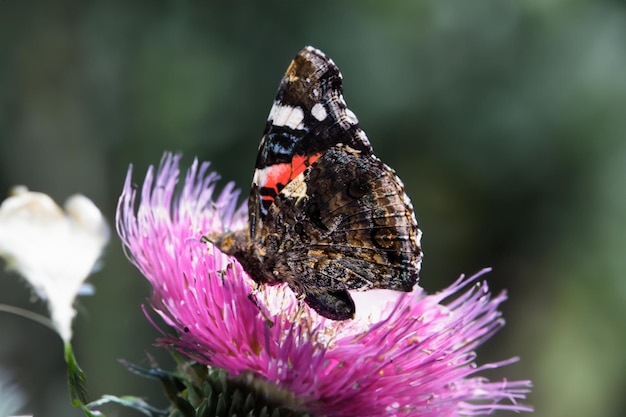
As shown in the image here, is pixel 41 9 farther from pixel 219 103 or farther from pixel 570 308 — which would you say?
pixel 570 308

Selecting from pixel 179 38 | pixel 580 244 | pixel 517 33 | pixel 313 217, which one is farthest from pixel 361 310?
pixel 580 244

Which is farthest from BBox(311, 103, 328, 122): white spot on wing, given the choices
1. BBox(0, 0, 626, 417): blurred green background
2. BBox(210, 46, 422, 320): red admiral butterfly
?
BBox(0, 0, 626, 417): blurred green background

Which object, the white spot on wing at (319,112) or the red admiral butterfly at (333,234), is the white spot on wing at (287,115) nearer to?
the white spot on wing at (319,112)

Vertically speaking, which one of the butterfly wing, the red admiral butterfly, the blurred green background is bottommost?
the red admiral butterfly

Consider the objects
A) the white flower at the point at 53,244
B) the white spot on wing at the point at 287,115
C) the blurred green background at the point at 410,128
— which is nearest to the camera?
the white flower at the point at 53,244

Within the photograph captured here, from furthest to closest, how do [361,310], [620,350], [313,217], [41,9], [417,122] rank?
1. [620,350]
2. [417,122]
3. [41,9]
4. [361,310]
5. [313,217]

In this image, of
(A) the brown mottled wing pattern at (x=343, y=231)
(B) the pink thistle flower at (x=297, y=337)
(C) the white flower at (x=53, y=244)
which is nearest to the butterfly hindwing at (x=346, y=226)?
(A) the brown mottled wing pattern at (x=343, y=231)

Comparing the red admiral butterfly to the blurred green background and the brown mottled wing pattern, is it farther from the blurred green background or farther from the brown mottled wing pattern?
the blurred green background
